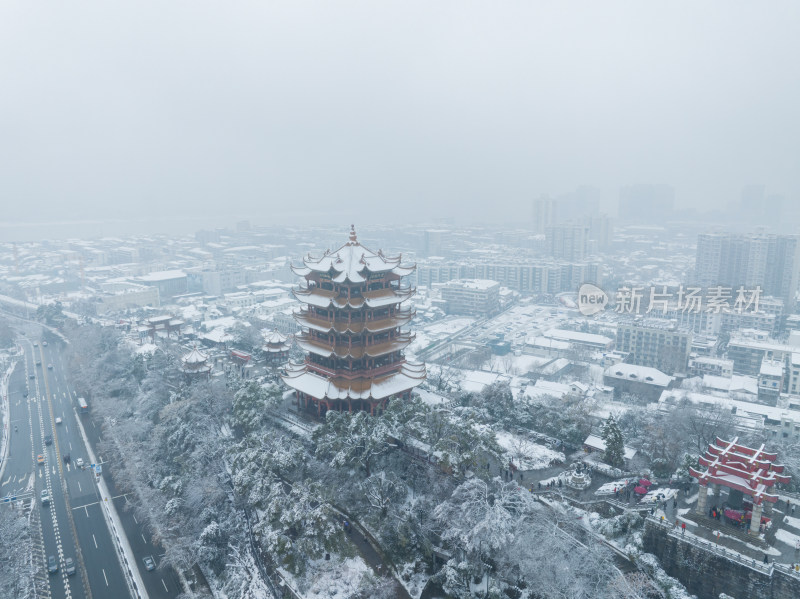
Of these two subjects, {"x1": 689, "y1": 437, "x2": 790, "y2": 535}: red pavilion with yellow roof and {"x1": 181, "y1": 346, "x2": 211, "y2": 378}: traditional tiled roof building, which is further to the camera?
{"x1": 181, "y1": 346, "x2": 211, "y2": 378}: traditional tiled roof building

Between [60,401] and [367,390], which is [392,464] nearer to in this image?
[367,390]

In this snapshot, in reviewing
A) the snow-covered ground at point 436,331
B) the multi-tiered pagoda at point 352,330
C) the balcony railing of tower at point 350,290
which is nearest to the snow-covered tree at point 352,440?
the multi-tiered pagoda at point 352,330

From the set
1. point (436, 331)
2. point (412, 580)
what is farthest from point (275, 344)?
point (436, 331)

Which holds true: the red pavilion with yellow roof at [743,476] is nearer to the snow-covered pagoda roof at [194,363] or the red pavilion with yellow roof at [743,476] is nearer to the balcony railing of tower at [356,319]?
the balcony railing of tower at [356,319]

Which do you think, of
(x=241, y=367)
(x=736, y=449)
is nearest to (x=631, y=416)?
(x=736, y=449)

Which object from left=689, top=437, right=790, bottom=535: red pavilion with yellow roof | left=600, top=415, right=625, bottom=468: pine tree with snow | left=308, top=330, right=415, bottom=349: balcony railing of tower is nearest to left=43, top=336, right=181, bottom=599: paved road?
left=308, top=330, right=415, bottom=349: balcony railing of tower

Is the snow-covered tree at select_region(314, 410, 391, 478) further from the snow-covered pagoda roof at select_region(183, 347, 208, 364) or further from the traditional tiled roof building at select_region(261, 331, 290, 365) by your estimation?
the snow-covered pagoda roof at select_region(183, 347, 208, 364)

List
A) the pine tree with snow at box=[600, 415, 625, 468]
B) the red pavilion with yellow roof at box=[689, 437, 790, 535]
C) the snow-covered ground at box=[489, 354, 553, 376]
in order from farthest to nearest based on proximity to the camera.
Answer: the snow-covered ground at box=[489, 354, 553, 376] < the pine tree with snow at box=[600, 415, 625, 468] < the red pavilion with yellow roof at box=[689, 437, 790, 535]
